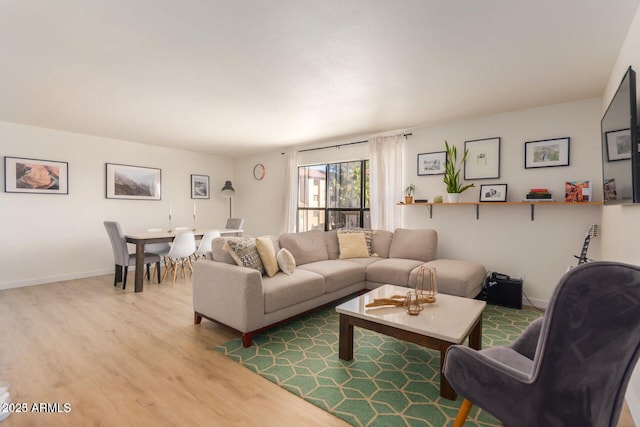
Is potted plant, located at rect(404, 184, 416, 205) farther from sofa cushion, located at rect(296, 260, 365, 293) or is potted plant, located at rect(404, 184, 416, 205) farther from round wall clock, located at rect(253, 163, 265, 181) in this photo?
round wall clock, located at rect(253, 163, 265, 181)

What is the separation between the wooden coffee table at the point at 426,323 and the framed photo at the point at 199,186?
4980 millimetres

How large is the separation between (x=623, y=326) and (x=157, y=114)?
14.6 ft

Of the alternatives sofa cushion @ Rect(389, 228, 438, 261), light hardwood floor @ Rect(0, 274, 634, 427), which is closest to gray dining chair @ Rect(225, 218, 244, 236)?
light hardwood floor @ Rect(0, 274, 634, 427)

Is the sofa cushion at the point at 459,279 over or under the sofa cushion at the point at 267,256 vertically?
under

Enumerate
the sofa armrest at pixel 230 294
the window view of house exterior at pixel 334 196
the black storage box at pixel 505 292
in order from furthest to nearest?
the window view of house exterior at pixel 334 196
the black storage box at pixel 505 292
the sofa armrest at pixel 230 294

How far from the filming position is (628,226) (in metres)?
1.99

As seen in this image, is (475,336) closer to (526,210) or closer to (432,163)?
(526,210)

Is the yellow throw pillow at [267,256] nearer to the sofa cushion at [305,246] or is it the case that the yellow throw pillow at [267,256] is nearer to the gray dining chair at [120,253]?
the sofa cushion at [305,246]

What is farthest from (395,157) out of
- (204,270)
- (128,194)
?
(128,194)

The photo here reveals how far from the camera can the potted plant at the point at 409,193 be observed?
14.2 ft

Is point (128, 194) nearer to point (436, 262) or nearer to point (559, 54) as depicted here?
point (436, 262)

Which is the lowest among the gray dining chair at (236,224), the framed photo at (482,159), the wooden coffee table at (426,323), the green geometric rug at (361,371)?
the green geometric rug at (361,371)

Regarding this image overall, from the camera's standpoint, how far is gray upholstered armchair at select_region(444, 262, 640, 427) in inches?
37.4

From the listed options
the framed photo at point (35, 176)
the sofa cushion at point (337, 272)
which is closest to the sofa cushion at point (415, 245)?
the sofa cushion at point (337, 272)
